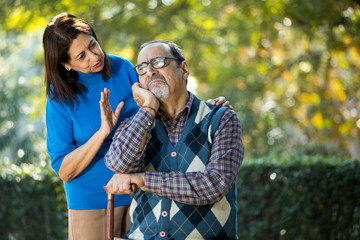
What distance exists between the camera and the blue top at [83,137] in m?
2.34

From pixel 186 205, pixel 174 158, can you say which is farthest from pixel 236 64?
pixel 186 205

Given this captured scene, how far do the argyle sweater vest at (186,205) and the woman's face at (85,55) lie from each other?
490 mm

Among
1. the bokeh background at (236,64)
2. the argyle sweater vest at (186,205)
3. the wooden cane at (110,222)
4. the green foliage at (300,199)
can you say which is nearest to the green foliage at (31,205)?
the bokeh background at (236,64)

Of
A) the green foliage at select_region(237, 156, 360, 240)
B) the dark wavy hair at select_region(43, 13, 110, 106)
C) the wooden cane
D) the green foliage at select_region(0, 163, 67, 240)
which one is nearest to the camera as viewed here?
the wooden cane

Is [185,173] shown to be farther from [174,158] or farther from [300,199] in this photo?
[300,199]

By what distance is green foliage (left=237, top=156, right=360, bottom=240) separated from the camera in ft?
13.8

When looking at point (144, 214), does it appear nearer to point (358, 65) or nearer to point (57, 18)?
point (57, 18)

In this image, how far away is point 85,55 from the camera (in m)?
2.36

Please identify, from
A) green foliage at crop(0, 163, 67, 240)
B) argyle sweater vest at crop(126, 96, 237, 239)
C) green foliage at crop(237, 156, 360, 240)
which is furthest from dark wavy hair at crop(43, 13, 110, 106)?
green foliage at crop(237, 156, 360, 240)

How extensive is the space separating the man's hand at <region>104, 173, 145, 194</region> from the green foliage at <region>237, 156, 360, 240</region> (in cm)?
266

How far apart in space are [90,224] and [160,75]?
0.89m

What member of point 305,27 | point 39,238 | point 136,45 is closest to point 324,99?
point 305,27

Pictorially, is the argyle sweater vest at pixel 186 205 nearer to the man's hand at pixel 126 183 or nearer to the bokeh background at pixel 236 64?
the man's hand at pixel 126 183

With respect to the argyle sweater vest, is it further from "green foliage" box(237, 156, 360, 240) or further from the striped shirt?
"green foliage" box(237, 156, 360, 240)
